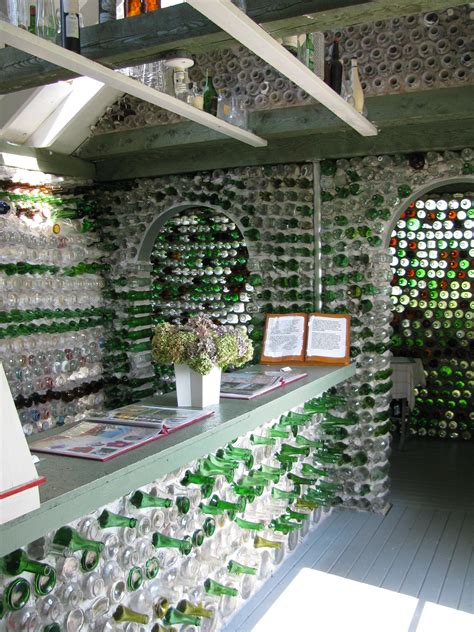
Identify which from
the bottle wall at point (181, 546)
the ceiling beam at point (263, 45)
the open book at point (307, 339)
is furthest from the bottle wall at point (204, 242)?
the ceiling beam at point (263, 45)

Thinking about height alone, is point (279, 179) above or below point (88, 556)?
above

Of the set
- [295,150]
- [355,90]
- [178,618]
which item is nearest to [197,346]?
[178,618]

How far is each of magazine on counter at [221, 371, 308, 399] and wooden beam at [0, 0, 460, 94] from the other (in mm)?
1758

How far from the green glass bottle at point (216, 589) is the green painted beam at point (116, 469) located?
814 millimetres

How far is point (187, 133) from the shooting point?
16.4 feet

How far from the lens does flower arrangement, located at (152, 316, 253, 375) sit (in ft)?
10.3

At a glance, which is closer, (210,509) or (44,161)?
(210,509)

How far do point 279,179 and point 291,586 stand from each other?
123 inches

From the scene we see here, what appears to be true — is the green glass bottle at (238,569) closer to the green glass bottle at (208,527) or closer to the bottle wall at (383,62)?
the green glass bottle at (208,527)

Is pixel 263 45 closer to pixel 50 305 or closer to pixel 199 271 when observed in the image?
pixel 50 305

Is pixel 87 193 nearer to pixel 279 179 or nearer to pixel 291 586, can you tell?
pixel 279 179

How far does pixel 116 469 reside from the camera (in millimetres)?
2225

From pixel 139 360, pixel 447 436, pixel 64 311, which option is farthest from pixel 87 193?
pixel 447 436

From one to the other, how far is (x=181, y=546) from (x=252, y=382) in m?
1.26
